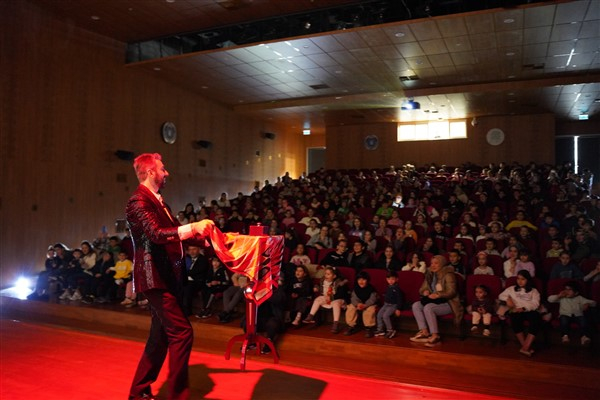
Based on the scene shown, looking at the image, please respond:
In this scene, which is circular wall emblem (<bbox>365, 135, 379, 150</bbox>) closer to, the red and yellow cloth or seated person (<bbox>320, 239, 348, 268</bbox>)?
seated person (<bbox>320, 239, 348, 268</bbox>)

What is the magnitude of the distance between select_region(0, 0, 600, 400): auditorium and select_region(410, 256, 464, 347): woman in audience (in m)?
0.02

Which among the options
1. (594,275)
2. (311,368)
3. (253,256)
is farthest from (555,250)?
(253,256)

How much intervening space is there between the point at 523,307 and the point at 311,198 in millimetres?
6719

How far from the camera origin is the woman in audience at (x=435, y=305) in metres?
4.96

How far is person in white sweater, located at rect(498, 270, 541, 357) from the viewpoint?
4.64 meters

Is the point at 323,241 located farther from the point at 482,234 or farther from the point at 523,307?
the point at 523,307

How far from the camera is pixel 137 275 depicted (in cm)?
268

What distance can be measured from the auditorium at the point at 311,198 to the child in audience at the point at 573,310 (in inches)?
0.8

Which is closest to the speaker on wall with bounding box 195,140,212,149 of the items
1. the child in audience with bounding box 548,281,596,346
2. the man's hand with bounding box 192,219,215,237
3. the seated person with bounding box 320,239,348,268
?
the seated person with bounding box 320,239,348,268

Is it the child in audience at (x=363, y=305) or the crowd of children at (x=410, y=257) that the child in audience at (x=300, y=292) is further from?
the child in audience at (x=363, y=305)

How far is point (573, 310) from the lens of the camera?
15.7 feet

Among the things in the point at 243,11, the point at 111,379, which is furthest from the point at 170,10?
the point at 111,379

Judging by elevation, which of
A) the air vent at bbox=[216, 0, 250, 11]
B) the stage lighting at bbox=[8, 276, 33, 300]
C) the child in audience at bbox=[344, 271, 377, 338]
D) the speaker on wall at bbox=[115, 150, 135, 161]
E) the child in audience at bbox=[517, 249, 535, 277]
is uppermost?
the air vent at bbox=[216, 0, 250, 11]

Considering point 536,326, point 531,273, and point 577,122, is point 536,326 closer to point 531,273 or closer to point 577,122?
point 531,273
